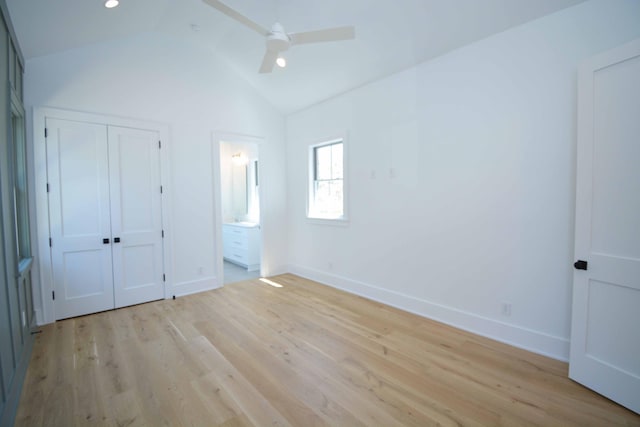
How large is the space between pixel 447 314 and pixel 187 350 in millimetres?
2691

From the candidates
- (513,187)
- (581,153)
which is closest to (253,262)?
(513,187)

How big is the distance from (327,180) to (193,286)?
264 centimetres

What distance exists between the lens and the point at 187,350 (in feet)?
8.93

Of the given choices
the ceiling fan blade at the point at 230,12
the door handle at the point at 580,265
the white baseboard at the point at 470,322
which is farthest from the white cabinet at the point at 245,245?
the door handle at the point at 580,265

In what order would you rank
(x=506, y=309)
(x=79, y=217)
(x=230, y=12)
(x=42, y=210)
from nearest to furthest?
(x=230, y=12), (x=506, y=309), (x=42, y=210), (x=79, y=217)

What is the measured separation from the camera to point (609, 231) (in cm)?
203

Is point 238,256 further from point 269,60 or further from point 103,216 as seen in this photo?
point 269,60

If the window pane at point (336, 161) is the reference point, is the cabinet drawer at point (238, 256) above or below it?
below

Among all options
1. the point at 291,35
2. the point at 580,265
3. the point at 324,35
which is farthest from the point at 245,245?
the point at 580,265

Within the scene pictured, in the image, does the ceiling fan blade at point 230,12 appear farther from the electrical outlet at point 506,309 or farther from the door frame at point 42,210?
the electrical outlet at point 506,309

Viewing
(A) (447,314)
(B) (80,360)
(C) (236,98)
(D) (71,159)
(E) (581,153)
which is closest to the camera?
(E) (581,153)

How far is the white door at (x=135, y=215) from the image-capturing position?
12.3 feet

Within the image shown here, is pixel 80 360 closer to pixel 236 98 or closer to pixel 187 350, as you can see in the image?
pixel 187 350

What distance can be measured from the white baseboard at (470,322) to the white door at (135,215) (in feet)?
8.90
